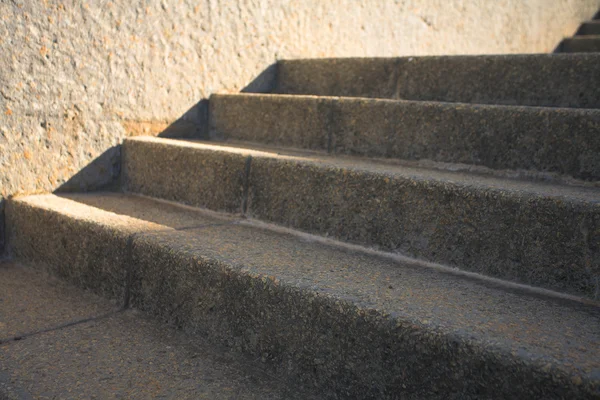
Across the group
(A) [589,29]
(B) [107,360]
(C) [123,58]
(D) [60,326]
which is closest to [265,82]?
(C) [123,58]

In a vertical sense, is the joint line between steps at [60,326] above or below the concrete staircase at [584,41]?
below

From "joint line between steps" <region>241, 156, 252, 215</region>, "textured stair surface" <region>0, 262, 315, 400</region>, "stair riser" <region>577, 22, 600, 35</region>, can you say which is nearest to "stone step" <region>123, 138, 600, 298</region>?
"joint line between steps" <region>241, 156, 252, 215</region>

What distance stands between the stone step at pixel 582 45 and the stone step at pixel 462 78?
2482mm

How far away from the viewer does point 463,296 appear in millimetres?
1097

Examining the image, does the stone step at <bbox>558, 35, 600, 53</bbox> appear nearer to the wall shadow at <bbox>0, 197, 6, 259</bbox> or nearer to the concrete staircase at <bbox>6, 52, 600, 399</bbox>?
the concrete staircase at <bbox>6, 52, 600, 399</bbox>

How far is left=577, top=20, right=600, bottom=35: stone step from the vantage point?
16.3 feet

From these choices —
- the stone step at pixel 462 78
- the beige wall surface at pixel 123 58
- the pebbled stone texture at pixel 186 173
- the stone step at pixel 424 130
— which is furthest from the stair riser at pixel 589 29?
the pebbled stone texture at pixel 186 173

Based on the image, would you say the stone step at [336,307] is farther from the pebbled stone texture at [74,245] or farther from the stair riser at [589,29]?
the stair riser at [589,29]

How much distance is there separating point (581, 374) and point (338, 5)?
2551 millimetres

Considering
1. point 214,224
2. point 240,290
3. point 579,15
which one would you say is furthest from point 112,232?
point 579,15

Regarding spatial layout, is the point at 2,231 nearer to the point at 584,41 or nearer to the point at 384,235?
the point at 384,235

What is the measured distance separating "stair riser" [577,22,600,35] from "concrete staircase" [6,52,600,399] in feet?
12.2

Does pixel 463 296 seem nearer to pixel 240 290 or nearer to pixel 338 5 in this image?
pixel 240 290

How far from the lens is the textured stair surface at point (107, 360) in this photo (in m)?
1.06
